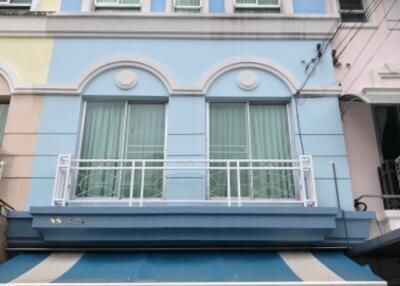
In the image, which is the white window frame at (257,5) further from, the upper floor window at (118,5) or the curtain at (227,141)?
the curtain at (227,141)

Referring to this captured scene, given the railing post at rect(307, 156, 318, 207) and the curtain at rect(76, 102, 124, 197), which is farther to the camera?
the curtain at rect(76, 102, 124, 197)

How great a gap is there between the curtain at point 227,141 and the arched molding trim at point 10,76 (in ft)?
12.0

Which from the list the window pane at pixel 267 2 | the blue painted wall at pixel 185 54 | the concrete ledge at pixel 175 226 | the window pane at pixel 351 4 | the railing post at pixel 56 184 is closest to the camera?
the concrete ledge at pixel 175 226

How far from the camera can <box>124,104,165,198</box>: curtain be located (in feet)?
23.4

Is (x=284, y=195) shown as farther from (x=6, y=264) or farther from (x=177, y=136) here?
(x=6, y=264)

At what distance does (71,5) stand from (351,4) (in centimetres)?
595

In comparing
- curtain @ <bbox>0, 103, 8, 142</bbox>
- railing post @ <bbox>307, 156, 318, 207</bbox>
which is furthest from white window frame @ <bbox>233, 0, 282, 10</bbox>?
curtain @ <bbox>0, 103, 8, 142</bbox>

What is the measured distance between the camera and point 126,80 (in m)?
7.69

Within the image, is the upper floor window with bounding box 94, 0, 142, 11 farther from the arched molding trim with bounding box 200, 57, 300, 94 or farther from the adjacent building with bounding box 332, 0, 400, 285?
the adjacent building with bounding box 332, 0, 400, 285

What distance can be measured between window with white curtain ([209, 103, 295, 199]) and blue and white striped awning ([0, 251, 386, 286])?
1186 millimetres

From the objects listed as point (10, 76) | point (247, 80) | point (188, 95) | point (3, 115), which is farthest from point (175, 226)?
point (10, 76)

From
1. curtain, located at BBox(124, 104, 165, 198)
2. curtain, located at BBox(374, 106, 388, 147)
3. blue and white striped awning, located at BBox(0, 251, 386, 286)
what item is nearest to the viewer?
blue and white striped awning, located at BBox(0, 251, 386, 286)

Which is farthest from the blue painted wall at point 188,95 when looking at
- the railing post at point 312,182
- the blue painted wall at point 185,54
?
the railing post at point 312,182

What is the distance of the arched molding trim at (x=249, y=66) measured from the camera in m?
7.71
